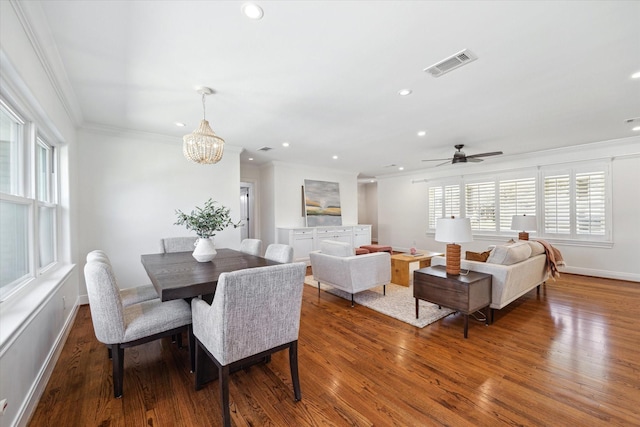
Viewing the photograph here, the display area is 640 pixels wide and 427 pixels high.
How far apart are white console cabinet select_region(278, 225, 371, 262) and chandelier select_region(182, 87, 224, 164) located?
317cm

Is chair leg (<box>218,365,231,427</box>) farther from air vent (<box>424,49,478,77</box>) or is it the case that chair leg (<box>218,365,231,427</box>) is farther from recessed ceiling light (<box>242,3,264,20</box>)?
air vent (<box>424,49,478,77</box>)

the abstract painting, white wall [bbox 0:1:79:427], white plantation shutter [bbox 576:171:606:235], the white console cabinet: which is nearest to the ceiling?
white wall [bbox 0:1:79:427]

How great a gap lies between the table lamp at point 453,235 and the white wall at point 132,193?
3.71 m

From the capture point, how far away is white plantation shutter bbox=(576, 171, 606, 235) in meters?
4.86

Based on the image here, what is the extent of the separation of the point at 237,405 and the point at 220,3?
8.37ft

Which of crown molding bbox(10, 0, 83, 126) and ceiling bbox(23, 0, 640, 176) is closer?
crown molding bbox(10, 0, 83, 126)

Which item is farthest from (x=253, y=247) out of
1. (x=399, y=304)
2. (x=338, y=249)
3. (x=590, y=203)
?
(x=590, y=203)

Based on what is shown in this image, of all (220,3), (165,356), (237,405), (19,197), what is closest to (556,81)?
(220,3)

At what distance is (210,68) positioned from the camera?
90.8 inches

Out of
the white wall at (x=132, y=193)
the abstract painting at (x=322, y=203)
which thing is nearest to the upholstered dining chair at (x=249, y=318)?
the white wall at (x=132, y=193)

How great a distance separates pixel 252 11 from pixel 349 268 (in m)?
2.82

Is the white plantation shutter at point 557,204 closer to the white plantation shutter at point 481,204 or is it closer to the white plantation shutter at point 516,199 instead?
the white plantation shutter at point 516,199

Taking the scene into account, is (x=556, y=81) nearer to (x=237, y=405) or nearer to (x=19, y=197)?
(x=237, y=405)

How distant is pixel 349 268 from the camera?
137 inches
